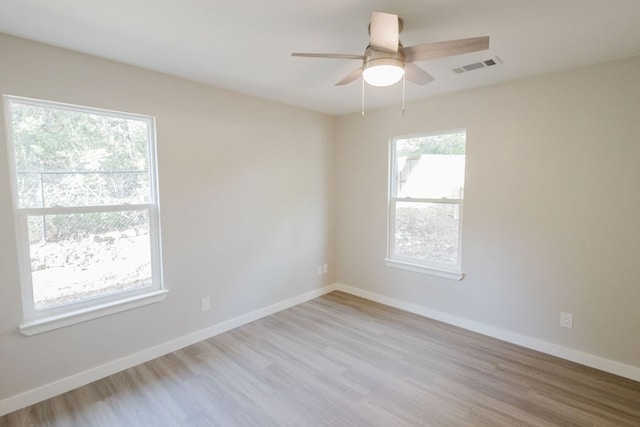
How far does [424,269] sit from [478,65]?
6.96 ft

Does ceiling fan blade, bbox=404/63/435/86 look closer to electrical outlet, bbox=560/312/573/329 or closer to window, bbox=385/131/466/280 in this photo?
window, bbox=385/131/466/280

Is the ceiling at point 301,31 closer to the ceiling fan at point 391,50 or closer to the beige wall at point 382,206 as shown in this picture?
the ceiling fan at point 391,50

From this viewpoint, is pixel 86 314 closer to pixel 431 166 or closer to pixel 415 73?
pixel 415 73

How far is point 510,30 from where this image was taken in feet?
6.39

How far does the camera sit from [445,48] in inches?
65.6

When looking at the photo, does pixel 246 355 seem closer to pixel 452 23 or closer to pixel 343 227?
pixel 343 227

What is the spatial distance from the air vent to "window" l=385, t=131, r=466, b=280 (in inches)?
30.9

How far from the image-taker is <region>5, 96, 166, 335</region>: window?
215cm

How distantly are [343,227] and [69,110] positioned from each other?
3177 mm

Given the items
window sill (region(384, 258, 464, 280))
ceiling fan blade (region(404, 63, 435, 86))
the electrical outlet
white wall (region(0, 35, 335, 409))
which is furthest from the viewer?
window sill (region(384, 258, 464, 280))

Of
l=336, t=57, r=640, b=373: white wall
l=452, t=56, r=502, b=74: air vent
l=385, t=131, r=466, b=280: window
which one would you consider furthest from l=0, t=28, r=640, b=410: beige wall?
l=452, t=56, r=502, b=74: air vent

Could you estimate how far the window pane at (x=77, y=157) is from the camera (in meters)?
2.15

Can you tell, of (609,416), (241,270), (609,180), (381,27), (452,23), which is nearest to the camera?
(381,27)

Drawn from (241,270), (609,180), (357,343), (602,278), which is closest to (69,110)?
(241,270)
